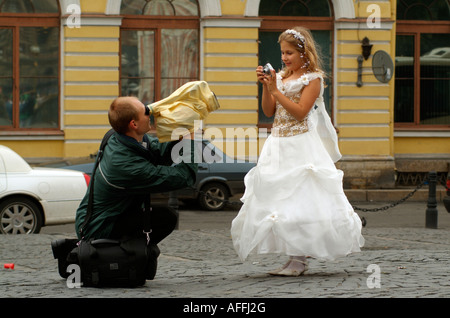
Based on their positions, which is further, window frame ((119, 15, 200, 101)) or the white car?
window frame ((119, 15, 200, 101))

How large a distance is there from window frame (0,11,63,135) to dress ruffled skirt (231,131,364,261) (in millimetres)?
15306

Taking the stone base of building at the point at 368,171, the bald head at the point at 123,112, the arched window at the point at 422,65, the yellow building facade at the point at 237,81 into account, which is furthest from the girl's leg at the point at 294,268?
the arched window at the point at 422,65

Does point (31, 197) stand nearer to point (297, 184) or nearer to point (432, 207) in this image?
point (432, 207)

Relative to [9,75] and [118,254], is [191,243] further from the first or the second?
[9,75]

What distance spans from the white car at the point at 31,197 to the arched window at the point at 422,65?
1239 centimetres

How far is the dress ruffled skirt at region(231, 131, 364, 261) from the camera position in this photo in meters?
6.79

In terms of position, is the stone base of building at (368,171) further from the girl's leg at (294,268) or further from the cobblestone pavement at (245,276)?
the girl's leg at (294,268)

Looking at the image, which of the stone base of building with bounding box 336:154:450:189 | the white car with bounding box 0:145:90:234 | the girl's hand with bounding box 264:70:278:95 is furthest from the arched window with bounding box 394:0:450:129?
the girl's hand with bounding box 264:70:278:95

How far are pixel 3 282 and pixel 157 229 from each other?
1.37 m

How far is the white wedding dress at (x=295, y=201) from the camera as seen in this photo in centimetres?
680

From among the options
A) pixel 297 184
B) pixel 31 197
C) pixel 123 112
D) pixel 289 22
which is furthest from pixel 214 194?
pixel 123 112

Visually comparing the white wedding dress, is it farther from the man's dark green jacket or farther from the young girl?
the man's dark green jacket

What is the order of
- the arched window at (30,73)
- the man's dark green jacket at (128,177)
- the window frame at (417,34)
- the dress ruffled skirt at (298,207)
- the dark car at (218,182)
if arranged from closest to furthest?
the man's dark green jacket at (128,177)
the dress ruffled skirt at (298,207)
the dark car at (218,182)
the arched window at (30,73)
the window frame at (417,34)

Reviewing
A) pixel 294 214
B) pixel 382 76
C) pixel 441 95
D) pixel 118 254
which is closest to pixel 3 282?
pixel 118 254
